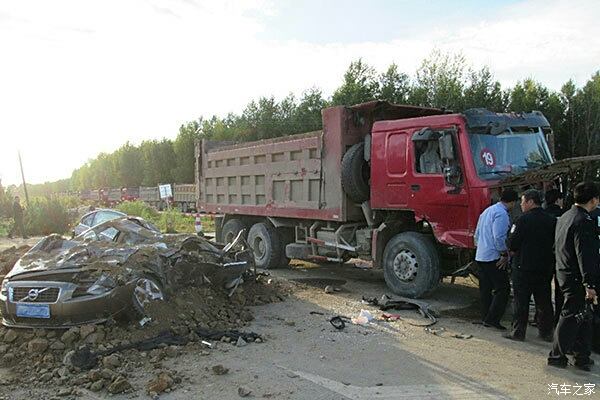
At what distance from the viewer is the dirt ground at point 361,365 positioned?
4.06m

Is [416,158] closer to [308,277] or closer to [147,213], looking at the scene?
[308,277]

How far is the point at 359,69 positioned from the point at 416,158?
2272 cm

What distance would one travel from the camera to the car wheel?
17.4ft

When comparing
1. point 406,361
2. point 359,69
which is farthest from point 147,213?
point 406,361

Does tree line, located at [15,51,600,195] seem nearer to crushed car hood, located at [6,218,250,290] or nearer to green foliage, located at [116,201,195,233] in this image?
green foliage, located at [116,201,195,233]

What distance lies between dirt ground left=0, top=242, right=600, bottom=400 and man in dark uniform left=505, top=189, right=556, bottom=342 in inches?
9.1

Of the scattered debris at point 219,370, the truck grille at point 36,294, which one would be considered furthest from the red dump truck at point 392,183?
the truck grille at point 36,294

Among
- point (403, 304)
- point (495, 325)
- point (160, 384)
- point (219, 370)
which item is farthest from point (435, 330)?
point (160, 384)

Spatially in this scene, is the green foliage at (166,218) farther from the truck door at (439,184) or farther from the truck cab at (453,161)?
the truck door at (439,184)

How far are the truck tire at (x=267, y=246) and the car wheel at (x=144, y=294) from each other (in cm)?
454

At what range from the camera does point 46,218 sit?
19938 millimetres

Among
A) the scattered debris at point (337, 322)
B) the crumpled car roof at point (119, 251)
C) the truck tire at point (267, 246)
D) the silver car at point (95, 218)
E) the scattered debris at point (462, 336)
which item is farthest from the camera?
the silver car at point (95, 218)

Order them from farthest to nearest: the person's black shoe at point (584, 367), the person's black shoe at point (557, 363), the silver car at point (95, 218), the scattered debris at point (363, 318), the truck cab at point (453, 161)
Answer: the silver car at point (95, 218)
the truck cab at point (453, 161)
the scattered debris at point (363, 318)
the person's black shoe at point (557, 363)
the person's black shoe at point (584, 367)

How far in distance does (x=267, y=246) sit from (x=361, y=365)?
5.86 meters
